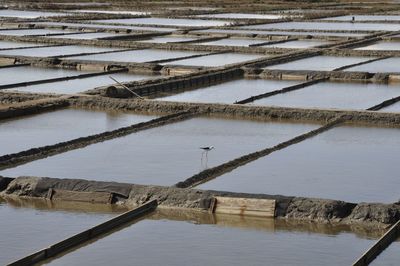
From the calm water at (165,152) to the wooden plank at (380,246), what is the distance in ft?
5.62

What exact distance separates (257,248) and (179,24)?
17.5 metres

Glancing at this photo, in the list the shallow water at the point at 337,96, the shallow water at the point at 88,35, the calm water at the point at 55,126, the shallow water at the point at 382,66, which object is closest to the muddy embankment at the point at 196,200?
the calm water at the point at 55,126

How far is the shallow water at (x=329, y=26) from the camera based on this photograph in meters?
20.8

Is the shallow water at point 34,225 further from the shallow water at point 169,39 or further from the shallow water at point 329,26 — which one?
the shallow water at point 329,26

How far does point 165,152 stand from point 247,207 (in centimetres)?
184

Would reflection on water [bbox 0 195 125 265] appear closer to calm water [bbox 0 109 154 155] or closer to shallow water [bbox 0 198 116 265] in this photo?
shallow water [bbox 0 198 116 265]

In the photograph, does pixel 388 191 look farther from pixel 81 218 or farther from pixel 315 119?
pixel 315 119

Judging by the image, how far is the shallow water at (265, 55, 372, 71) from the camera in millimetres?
13555

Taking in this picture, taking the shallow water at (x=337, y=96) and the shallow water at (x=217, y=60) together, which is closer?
the shallow water at (x=337, y=96)

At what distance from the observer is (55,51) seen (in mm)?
15836

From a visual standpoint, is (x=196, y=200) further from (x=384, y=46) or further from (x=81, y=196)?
(x=384, y=46)

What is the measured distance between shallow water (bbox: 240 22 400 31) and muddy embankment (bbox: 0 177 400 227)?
48.0ft

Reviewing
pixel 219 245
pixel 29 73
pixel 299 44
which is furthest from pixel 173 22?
pixel 219 245

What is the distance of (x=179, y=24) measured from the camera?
2253 cm
